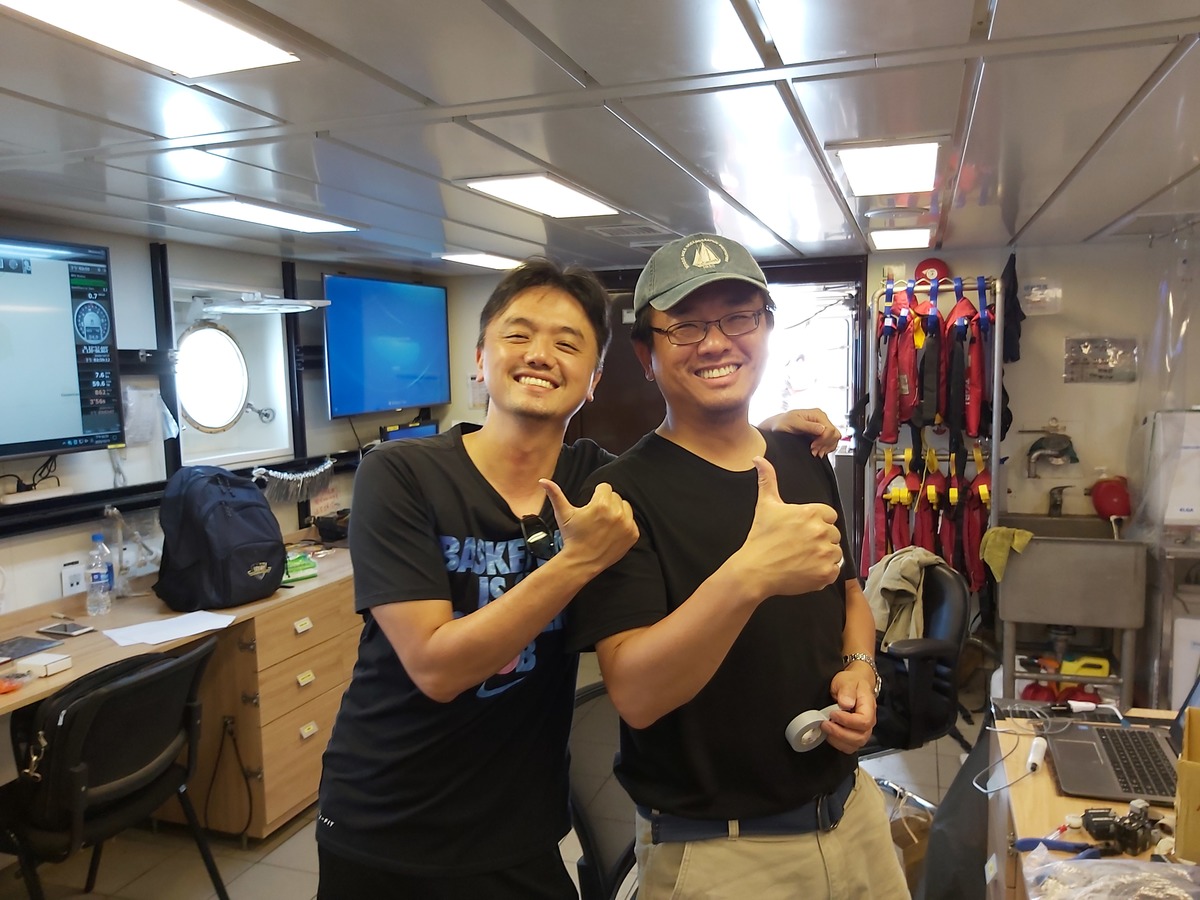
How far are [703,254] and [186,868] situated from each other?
279 centimetres

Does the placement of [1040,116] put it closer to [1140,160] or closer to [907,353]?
[1140,160]

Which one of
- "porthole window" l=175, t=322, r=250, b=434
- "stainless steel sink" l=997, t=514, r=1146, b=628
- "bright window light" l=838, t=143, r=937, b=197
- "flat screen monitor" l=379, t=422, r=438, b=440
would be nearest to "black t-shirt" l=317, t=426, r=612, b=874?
"bright window light" l=838, t=143, r=937, b=197

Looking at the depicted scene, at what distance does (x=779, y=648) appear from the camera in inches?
45.8

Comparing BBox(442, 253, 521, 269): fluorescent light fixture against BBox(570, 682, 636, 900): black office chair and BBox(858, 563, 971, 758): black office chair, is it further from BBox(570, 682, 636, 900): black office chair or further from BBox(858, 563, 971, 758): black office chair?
BBox(570, 682, 636, 900): black office chair

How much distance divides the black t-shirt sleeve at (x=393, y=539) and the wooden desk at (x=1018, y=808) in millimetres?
1149

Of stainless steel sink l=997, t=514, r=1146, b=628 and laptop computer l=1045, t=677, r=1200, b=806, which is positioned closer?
laptop computer l=1045, t=677, r=1200, b=806

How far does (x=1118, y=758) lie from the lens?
175 cm

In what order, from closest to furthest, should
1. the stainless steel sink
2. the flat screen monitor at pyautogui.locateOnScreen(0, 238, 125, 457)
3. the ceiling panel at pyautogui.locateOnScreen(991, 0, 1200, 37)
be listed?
1. the ceiling panel at pyautogui.locateOnScreen(991, 0, 1200, 37)
2. the flat screen monitor at pyautogui.locateOnScreen(0, 238, 125, 457)
3. the stainless steel sink

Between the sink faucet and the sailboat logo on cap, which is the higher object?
the sailboat logo on cap

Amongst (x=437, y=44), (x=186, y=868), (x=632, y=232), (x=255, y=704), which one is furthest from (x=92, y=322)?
(x=437, y=44)

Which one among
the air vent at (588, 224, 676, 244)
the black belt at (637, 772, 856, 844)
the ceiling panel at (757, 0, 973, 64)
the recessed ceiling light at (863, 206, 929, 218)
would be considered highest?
the air vent at (588, 224, 676, 244)

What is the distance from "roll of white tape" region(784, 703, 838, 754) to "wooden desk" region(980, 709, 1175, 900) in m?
0.62

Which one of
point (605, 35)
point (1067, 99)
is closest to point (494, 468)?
point (605, 35)

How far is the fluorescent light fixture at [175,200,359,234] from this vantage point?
2.64 meters
